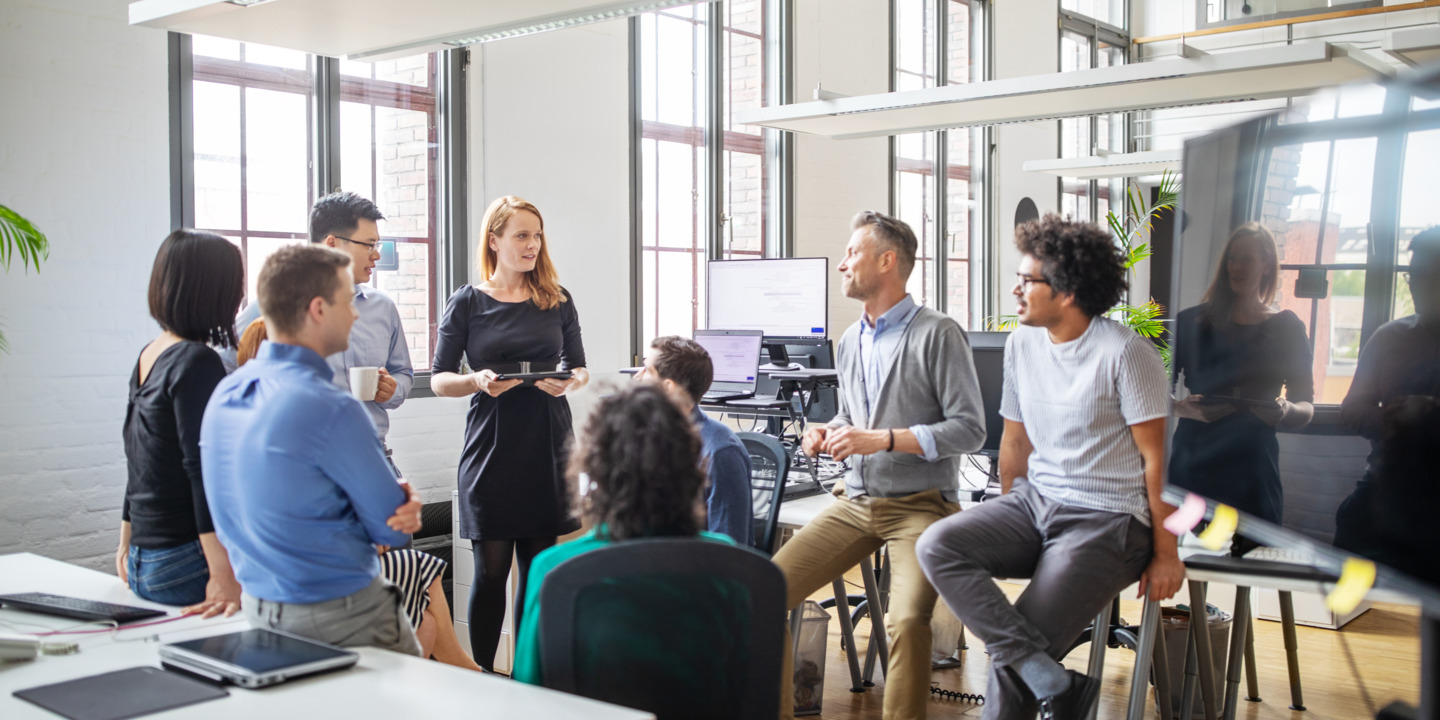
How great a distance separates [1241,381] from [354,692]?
140 centimetres

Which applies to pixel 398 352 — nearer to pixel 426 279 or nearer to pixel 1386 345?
pixel 426 279

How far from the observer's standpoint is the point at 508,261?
311cm

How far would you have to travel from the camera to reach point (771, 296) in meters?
5.16

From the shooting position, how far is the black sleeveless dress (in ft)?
9.98

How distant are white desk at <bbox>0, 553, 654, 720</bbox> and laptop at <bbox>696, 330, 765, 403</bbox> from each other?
8.82ft

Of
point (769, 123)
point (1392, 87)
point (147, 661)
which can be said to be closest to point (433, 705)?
point (147, 661)

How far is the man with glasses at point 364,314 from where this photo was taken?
295 cm

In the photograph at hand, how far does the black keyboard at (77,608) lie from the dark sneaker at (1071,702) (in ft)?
6.02

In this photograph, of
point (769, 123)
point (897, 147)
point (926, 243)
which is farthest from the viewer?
point (926, 243)

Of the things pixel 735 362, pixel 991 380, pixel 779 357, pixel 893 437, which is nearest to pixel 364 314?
pixel 893 437

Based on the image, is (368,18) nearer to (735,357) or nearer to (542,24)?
(542,24)

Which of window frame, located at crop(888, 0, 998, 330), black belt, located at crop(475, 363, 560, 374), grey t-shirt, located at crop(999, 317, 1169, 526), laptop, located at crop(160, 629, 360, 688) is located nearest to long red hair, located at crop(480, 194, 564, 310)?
black belt, located at crop(475, 363, 560, 374)

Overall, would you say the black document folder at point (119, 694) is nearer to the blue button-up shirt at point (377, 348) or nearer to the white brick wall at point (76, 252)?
the blue button-up shirt at point (377, 348)

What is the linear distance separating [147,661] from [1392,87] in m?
1.99
